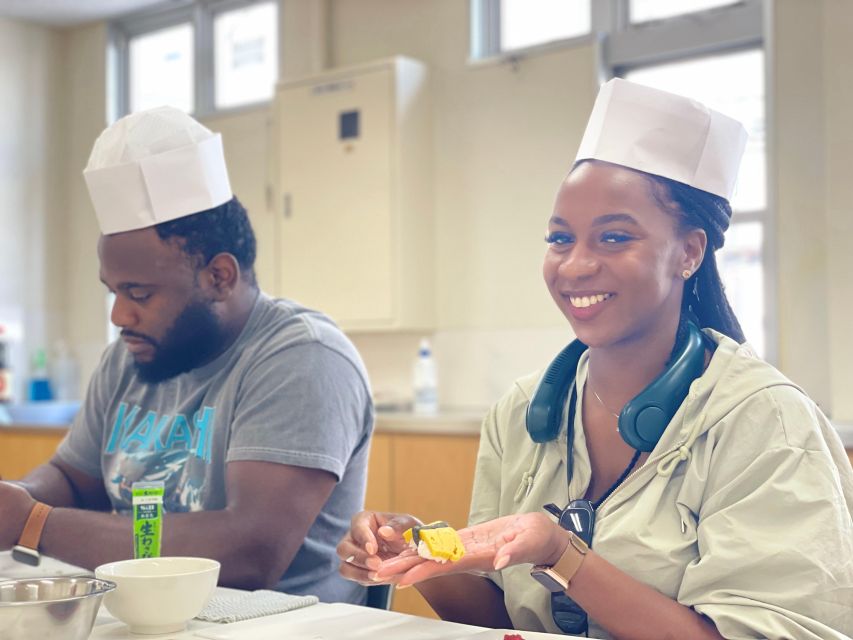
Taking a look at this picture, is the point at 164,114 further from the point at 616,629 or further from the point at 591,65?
the point at 591,65

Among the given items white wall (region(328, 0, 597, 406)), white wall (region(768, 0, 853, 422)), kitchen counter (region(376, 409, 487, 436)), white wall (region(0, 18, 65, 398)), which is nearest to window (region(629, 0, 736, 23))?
white wall (region(328, 0, 597, 406))

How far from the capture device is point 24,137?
532 centimetres

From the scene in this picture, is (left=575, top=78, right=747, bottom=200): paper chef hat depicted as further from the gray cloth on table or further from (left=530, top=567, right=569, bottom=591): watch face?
the gray cloth on table

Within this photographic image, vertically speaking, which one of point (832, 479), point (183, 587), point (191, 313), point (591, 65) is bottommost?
point (183, 587)

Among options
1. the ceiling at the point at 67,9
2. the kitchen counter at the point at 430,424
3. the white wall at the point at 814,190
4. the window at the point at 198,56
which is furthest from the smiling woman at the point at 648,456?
the ceiling at the point at 67,9

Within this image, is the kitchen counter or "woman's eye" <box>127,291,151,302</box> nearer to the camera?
"woman's eye" <box>127,291,151,302</box>

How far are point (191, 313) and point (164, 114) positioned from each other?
40 centimetres

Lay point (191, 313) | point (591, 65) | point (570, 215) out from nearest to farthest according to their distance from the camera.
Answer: point (570, 215), point (191, 313), point (591, 65)

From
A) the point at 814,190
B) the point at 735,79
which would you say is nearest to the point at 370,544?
the point at 814,190

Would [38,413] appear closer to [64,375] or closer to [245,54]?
[64,375]

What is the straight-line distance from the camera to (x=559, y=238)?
4.71 feet

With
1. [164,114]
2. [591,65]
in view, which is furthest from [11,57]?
[164,114]

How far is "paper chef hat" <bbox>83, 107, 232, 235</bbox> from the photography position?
187 centimetres

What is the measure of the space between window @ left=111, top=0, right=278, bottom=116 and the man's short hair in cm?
285
